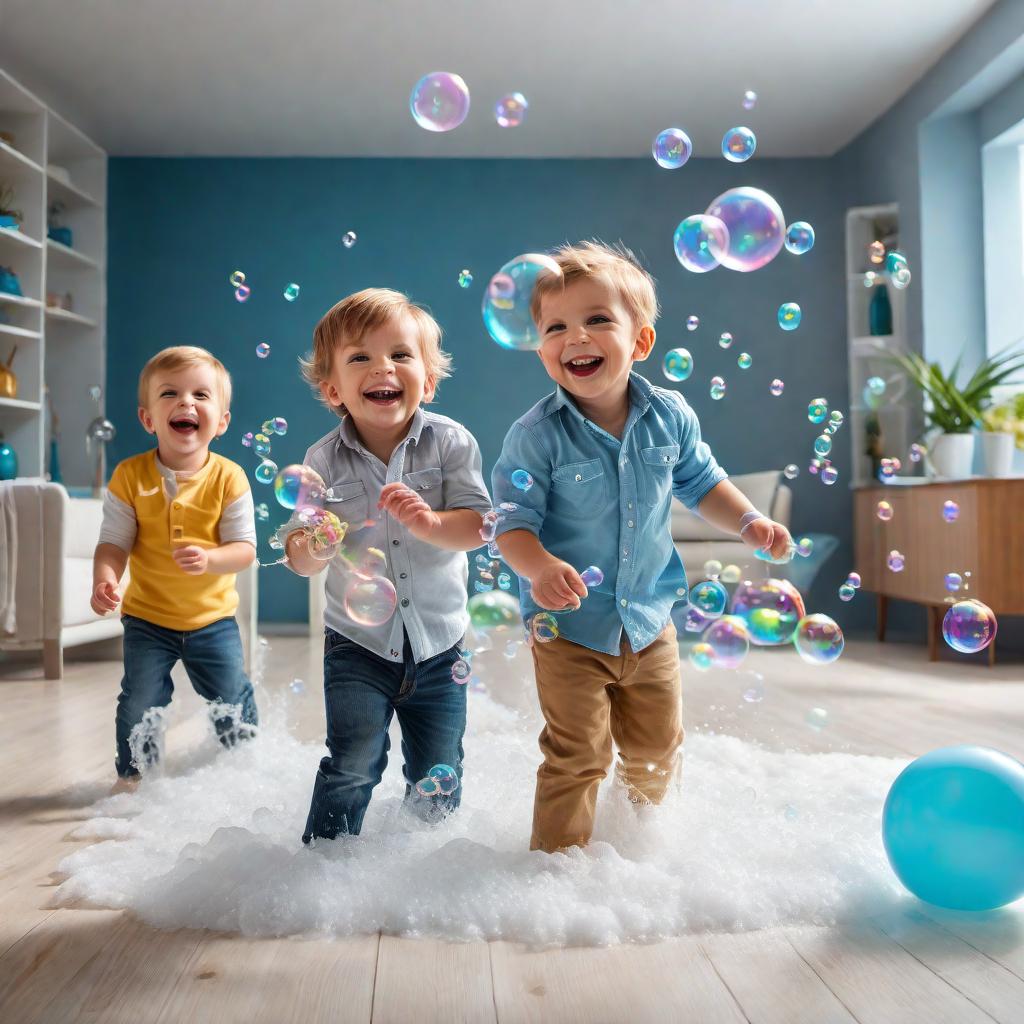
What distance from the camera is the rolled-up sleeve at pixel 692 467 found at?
158 centimetres

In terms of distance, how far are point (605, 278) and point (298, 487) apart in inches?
20.2

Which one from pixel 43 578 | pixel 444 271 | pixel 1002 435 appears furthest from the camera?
pixel 444 271

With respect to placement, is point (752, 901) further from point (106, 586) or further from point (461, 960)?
point (106, 586)

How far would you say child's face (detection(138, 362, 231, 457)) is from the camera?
6.60 ft

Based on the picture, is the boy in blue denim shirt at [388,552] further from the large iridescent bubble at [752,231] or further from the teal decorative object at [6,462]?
the teal decorative object at [6,462]

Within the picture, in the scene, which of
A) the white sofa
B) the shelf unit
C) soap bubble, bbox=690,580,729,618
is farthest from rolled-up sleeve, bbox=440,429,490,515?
the shelf unit

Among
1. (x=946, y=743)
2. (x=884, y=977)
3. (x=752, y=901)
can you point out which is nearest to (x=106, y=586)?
(x=752, y=901)

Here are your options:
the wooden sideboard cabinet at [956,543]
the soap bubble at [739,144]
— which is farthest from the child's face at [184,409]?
the wooden sideboard cabinet at [956,543]

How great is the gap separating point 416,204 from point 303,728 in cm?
409

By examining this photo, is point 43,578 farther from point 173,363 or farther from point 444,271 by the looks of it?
point 444,271

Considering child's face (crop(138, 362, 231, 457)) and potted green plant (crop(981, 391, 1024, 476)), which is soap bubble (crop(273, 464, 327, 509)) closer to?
child's face (crop(138, 362, 231, 457))

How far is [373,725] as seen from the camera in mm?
1488

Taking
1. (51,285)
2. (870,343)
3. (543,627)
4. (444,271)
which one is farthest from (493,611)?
(51,285)

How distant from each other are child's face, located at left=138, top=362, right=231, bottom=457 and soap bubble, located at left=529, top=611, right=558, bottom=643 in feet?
3.02
